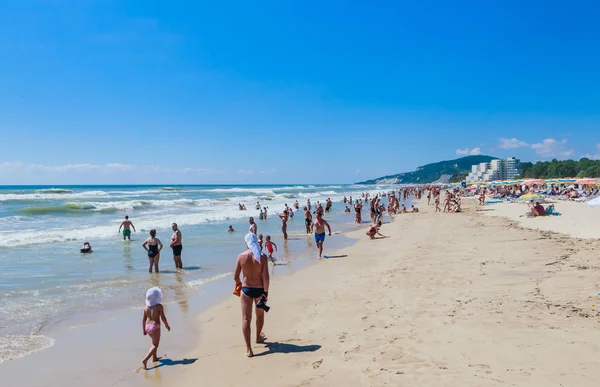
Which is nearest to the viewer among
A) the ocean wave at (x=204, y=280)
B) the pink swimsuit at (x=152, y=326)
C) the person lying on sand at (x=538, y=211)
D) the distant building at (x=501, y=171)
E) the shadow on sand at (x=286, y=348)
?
the pink swimsuit at (x=152, y=326)

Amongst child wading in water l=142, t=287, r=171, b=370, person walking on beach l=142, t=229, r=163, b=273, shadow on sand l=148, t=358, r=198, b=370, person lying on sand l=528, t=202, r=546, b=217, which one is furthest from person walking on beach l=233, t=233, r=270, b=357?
person lying on sand l=528, t=202, r=546, b=217

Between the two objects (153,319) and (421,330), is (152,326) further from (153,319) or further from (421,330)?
(421,330)

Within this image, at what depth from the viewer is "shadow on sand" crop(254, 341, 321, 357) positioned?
527 cm

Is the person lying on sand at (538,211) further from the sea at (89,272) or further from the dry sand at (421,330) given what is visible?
the dry sand at (421,330)

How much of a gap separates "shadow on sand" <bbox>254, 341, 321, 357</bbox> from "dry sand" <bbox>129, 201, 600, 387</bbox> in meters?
0.01

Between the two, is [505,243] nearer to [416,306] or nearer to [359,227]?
[416,306]

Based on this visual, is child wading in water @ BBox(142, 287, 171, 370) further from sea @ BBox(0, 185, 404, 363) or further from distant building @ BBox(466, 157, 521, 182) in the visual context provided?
distant building @ BBox(466, 157, 521, 182)

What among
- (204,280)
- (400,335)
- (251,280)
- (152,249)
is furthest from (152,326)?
(152,249)

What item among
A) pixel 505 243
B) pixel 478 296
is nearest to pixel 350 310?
pixel 478 296

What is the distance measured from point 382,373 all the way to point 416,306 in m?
2.64

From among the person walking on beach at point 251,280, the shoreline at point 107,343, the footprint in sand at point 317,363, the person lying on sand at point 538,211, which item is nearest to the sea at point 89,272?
Result: the shoreline at point 107,343

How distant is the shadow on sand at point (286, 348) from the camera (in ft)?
17.3

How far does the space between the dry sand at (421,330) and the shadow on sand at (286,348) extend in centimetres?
1

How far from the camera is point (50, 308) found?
7.83m
